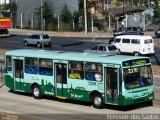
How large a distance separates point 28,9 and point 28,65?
6521 cm

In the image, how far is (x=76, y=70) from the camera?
25.7 meters

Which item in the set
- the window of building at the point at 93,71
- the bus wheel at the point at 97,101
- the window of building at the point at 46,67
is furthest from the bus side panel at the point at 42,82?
the bus wheel at the point at 97,101

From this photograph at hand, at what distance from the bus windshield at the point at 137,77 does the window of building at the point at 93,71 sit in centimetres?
130

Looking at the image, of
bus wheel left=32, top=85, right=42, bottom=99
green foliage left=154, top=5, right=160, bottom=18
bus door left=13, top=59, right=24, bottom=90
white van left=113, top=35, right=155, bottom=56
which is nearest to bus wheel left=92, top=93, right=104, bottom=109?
bus wheel left=32, top=85, right=42, bottom=99

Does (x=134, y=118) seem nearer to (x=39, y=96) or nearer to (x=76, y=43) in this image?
(x=39, y=96)

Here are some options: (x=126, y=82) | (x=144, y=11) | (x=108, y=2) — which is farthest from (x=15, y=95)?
(x=108, y=2)

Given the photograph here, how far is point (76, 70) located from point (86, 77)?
82 centimetres

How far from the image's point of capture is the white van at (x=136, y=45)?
163 feet

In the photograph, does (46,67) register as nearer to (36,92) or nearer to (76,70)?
(36,92)

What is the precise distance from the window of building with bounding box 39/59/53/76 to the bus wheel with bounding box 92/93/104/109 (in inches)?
130

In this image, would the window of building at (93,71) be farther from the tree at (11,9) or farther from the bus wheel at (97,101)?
the tree at (11,9)

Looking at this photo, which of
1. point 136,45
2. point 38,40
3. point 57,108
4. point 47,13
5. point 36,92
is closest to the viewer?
point 57,108

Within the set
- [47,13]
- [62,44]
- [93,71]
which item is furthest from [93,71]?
[47,13]

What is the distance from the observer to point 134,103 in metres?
23.9
